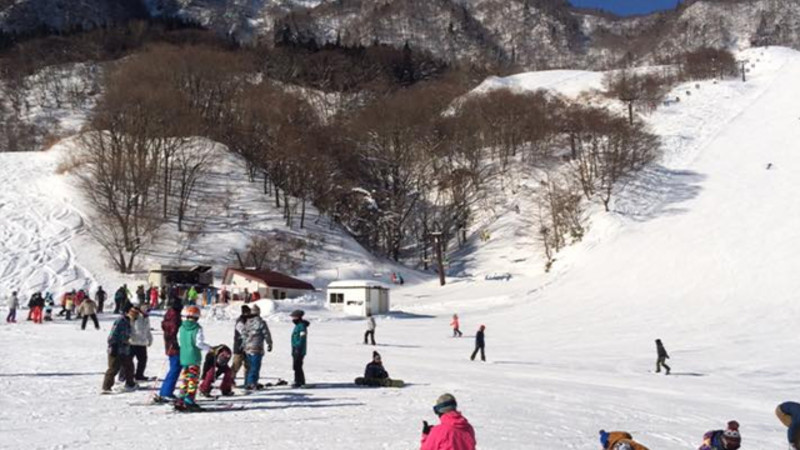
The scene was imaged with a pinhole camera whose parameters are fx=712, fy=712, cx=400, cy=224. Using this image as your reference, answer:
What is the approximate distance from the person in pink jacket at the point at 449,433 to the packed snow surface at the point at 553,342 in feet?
11.7

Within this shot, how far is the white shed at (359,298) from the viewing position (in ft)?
118

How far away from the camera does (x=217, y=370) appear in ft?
38.1

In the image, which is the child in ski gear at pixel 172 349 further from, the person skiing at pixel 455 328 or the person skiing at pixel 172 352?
the person skiing at pixel 455 328

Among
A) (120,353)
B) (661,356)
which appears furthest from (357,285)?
(120,353)

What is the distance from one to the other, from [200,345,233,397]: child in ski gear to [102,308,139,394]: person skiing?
4.55 feet

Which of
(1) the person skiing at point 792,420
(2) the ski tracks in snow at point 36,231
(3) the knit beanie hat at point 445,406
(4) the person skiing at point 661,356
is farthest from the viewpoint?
(2) the ski tracks in snow at point 36,231

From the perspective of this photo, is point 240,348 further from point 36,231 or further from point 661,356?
point 36,231

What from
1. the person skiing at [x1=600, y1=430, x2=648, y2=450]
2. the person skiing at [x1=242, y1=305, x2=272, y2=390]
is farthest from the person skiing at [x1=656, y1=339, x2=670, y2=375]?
the person skiing at [x1=600, y1=430, x2=648, y2=450]

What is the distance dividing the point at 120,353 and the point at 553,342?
18592 millimetres

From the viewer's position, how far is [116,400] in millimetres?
10969

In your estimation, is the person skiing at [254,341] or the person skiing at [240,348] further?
the person skiing at [240,348]

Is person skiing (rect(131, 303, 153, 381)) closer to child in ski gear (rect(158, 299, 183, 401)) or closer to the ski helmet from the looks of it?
child in ski gear (rect(158, 299, 183, 401))

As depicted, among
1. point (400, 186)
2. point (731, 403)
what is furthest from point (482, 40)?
point (731, 403)

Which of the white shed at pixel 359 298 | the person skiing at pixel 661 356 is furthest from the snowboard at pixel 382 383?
the white shed at pixel 359 298
